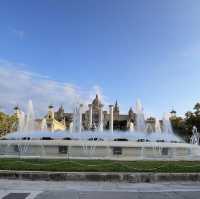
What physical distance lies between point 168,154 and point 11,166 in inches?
420

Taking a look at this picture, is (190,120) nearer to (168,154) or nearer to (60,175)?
(168,154)

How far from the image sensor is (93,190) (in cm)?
1066

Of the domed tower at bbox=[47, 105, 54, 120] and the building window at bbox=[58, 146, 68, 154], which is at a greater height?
the domed tower at bbox=[47, 105, 54, 120]

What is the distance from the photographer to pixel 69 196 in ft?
31.5

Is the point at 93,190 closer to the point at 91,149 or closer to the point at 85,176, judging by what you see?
the point at 85,176

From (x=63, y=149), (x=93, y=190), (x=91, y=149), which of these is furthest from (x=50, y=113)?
(x=93, y=190)

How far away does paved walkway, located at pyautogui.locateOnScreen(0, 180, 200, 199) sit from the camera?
9.68 m

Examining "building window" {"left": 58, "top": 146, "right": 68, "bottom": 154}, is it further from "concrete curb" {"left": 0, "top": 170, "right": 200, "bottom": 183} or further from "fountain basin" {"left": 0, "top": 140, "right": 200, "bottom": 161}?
"concrete curb" {"left": 0, "top": 170, "right": 200, "bottom": 183}

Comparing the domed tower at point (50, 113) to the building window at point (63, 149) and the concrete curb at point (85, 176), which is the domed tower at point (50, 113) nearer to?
the building window at point (63, 149)

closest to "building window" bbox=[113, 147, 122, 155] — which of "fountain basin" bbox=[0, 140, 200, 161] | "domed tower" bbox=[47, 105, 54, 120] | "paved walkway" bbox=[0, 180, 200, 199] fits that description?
"fountain basin" bbox=[0, 140, 200, 161]

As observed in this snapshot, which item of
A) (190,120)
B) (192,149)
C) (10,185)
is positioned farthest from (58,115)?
(10,185)

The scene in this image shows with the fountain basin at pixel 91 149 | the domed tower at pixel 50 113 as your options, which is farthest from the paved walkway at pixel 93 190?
the domed tower at pixel 50 113

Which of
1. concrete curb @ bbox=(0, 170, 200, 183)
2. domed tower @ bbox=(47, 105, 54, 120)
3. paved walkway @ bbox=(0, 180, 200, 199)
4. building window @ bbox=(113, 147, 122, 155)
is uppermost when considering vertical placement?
domed tower @ bbox=(47, 105, 54, 120)

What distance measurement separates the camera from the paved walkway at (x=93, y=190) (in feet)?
31.8
